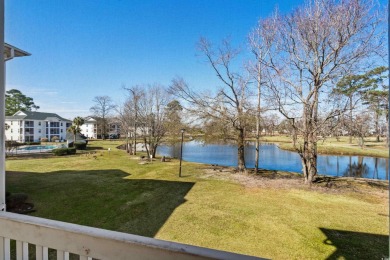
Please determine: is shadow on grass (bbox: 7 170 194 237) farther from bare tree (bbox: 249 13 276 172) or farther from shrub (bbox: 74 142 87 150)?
bare tree (bbox: 249 13 276 172)

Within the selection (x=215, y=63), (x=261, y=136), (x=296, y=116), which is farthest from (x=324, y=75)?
(x=215, y=63)

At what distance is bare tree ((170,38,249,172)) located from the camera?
259 inches

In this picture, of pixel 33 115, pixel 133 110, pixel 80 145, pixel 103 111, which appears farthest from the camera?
pixel 133 110

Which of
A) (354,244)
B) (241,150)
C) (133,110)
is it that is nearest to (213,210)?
(354,244)

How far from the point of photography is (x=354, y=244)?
2.32m

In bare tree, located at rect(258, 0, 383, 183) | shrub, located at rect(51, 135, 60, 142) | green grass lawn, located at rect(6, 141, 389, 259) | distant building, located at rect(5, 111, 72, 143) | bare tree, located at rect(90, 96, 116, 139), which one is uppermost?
bare tree, located at rect(258, 0, 383, 183)

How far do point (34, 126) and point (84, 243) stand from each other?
251cm

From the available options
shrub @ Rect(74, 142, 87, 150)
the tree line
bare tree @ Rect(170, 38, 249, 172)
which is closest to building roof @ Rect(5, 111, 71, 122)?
the tree line

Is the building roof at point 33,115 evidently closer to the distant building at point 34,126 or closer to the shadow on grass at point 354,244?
the distant building at point 34,126

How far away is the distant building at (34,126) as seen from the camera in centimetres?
200

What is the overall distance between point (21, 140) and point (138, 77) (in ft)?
7.67

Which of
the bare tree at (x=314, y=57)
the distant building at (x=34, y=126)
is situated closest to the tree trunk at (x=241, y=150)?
the bare tree at (x=314, y=57)

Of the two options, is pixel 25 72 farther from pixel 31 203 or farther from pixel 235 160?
pixel 235 160

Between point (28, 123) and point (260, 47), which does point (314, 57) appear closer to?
point (260, 47)
